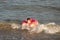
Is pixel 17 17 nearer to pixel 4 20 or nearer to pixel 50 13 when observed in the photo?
pixel 4 20

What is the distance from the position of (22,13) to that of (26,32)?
10.3 feet

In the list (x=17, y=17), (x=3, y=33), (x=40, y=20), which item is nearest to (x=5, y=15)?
(x=17, y=17)

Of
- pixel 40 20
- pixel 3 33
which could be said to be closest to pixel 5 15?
pixel 40 20

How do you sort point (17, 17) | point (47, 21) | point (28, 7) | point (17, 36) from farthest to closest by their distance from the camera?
point (28, 7), point (17, 17), point (47, 21), point (17, 36)

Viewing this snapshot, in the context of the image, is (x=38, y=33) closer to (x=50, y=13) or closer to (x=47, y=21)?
(x=47, y=21)

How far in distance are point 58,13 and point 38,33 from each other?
3472mm

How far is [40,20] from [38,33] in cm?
190

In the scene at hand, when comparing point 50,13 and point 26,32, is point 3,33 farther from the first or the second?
point 50,13

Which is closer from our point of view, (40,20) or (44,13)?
(40,20)

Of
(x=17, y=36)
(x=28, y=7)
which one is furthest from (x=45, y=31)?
(x=28, y=7)

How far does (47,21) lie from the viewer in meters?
12.1

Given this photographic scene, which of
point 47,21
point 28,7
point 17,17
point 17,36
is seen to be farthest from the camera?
point 28,7

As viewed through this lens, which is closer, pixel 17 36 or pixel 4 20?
pixel 17 36

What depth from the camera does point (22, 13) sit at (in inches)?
533
